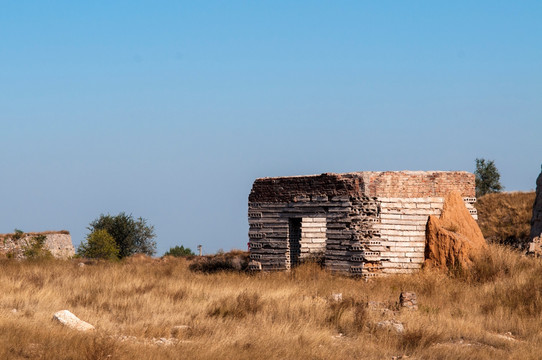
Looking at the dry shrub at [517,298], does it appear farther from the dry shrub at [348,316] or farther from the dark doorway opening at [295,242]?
the dark doorway opening at [295,242]

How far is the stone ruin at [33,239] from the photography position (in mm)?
37375

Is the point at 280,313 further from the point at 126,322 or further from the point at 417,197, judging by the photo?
the point at 417,197

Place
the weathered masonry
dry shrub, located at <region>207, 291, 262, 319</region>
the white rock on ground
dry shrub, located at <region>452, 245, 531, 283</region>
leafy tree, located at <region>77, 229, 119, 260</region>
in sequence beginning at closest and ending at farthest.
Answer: the white rock on ground < dry shrub, located at <region>207, 291, 262, 319</region> < dry shrub, located at <region>452, 245, 531, 283</region> < the weathered masonry < leafy tree, located at <region>77, 229, 119, 260</region>

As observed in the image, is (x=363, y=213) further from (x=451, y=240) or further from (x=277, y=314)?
(x=277, y=314)

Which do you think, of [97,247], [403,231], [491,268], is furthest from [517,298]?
[97,247]

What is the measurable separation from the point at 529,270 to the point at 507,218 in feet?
43.4

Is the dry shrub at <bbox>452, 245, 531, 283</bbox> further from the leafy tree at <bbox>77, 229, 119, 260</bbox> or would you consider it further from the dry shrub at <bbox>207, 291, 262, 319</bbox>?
the leafy tree at <bbox>77, 229, 119, 260</bbox>

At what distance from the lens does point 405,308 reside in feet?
Result: 44.5

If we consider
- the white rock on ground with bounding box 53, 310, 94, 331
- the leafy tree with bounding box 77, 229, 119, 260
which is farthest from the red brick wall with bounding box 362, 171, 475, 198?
the leafy tree with bounding box 77, 229, 119, 260

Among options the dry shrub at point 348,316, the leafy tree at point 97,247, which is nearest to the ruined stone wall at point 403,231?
the dry shrub at point 348,316

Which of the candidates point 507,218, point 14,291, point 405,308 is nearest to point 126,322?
point 14,291

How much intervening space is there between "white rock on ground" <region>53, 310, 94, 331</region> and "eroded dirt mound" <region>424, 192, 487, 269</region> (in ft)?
34.1

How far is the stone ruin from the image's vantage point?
123 ft

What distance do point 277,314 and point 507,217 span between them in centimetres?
2101
